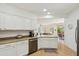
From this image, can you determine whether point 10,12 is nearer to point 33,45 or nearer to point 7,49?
point 7,49

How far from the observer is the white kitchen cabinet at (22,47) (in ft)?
12.3

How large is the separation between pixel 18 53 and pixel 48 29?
4322 millimetres

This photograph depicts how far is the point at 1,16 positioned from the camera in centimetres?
342

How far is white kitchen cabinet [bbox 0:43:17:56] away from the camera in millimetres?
3015

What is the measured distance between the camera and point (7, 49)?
10.5 ft

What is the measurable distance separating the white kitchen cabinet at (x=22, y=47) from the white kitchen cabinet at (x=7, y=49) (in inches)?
9.6

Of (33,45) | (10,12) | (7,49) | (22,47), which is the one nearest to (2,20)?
(10,12)

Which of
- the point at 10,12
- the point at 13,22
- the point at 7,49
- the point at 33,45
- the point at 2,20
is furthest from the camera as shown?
A: the point at 33,45

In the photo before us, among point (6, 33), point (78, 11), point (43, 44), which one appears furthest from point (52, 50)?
A: point (6, 33)

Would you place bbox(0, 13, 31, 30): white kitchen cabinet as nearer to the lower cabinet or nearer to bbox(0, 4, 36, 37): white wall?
bbox(0, 4, 36, 37): white wall

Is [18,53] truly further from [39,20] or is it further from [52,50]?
[39,20]

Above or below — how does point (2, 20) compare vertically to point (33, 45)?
above

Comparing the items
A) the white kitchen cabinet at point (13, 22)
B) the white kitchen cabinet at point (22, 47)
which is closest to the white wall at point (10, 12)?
the white kitchen cabinet at point (13, 22)

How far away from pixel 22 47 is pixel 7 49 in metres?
0.84
